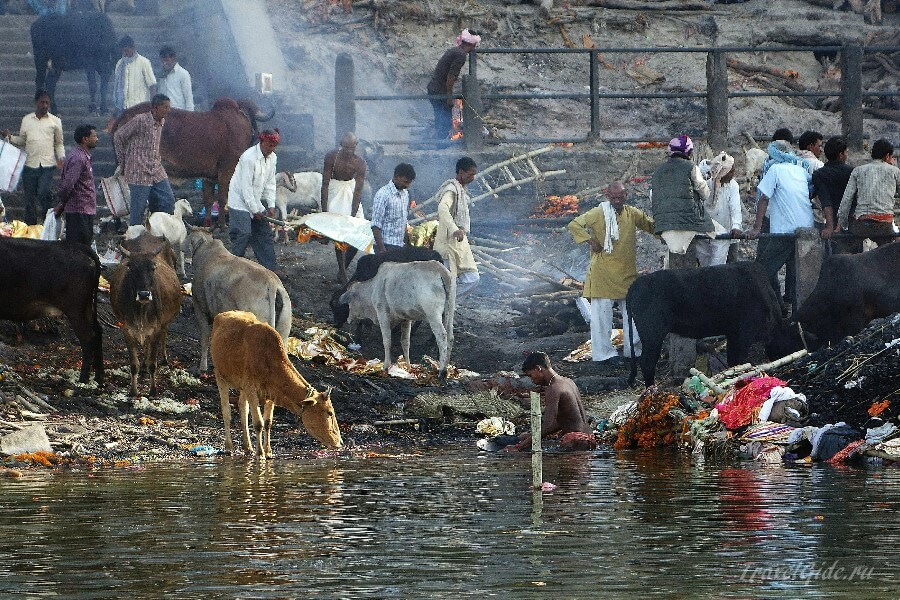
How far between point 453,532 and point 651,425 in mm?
5574

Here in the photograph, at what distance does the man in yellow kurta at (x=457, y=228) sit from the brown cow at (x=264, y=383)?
4.97 m

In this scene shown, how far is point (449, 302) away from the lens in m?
17.9

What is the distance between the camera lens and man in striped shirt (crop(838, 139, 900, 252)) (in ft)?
54.4

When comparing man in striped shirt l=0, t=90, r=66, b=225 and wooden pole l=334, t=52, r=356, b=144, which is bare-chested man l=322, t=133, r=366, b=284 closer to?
wooden pole l=334, t=52, r=356, b=144

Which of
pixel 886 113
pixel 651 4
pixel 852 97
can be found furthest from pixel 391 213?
pixel 651 4

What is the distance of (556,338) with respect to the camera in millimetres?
19016

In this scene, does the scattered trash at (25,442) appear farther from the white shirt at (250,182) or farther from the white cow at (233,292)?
the white shirt at (250,182)

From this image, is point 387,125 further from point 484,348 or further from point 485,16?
point 484,348

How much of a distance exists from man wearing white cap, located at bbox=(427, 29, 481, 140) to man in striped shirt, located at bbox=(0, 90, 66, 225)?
5233 mm

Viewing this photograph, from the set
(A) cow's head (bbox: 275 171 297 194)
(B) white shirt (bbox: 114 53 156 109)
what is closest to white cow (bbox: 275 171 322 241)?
(A) cow's head (bbox: 275 171 297 194)

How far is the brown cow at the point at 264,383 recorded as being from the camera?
1348 cm

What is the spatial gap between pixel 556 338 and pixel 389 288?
2.20m

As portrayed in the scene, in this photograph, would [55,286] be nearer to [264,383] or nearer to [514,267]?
[264,383]

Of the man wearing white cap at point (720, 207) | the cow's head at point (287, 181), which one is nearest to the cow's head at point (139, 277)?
the man wearing white cap at point (720, 207)
